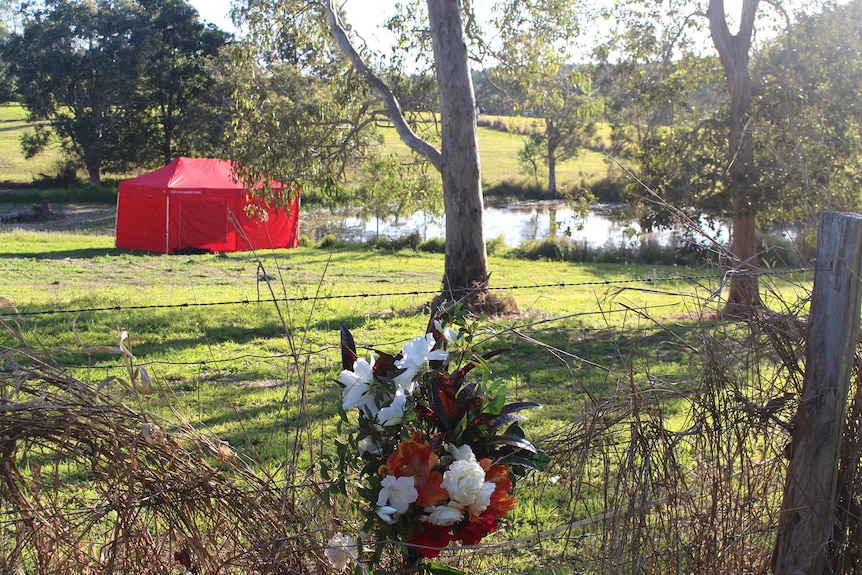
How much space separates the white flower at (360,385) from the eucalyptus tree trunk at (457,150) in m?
9.60

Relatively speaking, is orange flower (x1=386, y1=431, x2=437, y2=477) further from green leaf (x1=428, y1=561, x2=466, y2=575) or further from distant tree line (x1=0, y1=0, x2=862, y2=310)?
distant tree line (x1=0, y1=0, x2=862, y2=310)

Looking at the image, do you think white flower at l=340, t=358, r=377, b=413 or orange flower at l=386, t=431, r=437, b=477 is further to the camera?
white flower at l=340, t=358, r=377, b=413

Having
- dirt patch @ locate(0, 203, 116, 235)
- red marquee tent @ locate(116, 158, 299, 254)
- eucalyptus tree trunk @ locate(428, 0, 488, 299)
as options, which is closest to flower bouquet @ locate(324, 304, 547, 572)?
eucalyptus tree trunk @ locate(428, 0, 488, 299)

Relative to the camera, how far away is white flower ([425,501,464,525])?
2309 millimetres

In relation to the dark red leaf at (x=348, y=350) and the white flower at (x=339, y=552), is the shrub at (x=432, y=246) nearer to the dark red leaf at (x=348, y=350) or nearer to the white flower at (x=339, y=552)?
the dark red leaf at (x=348, y=350)

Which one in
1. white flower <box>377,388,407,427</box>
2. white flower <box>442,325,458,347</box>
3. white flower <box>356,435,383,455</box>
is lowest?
white flower <box>356,435,383,455</box>

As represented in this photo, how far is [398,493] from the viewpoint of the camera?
2.32 meters

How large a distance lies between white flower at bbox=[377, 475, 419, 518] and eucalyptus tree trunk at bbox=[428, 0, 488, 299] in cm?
976

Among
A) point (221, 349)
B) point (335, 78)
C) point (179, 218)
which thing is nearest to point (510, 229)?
point (179, 218)

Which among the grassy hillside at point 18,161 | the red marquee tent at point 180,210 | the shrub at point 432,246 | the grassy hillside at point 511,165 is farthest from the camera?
the grassy hillside at point 511,165

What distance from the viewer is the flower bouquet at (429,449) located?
2.33 meters

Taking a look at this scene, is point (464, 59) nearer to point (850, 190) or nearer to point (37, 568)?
point (850, 190)

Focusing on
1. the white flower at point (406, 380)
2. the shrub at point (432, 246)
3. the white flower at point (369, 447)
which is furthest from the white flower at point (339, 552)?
the shrub at point (432, 246)

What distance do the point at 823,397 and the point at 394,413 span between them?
1469 mm
